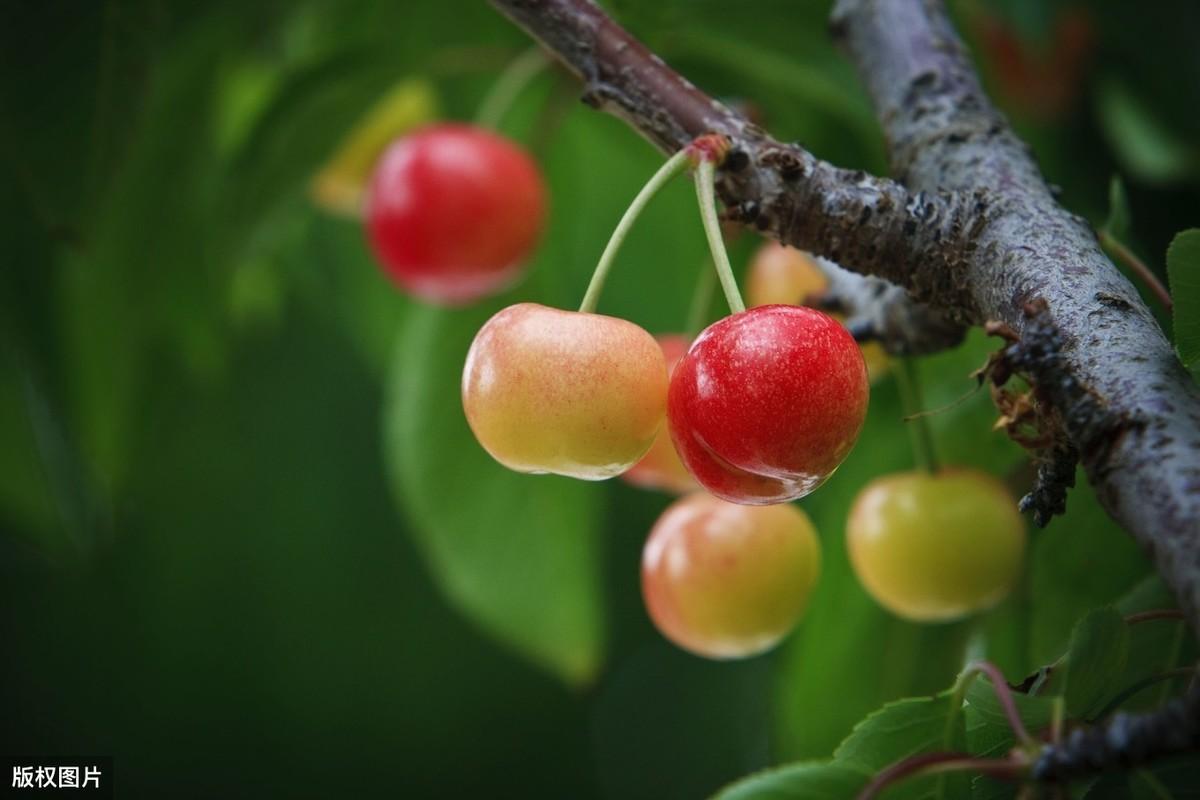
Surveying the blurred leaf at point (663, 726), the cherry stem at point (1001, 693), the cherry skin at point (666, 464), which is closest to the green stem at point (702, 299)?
the cherry skin at point (666, 464)

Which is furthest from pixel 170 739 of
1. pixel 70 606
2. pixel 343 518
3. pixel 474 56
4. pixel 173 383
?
pixel 474 56

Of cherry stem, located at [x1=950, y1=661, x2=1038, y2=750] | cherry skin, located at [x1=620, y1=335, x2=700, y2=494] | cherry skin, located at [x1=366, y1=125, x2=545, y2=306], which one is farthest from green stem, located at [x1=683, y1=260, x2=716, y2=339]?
cherry stem, located at [x1=950, y1=661, x2=1038, y2=750]

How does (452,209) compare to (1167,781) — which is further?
(452,209)

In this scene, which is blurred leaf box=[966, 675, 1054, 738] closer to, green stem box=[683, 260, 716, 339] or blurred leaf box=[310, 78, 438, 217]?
green stem box=[683, 260, 716, 339]

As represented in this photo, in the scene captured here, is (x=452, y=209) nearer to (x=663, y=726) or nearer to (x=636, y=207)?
(x=636, y=207)

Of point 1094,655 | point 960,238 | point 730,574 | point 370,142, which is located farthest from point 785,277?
point 370,142
